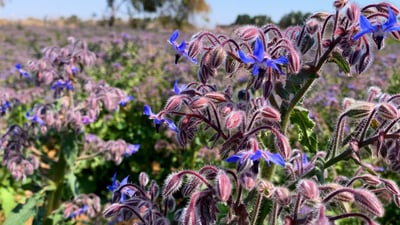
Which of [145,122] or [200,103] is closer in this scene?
[200,103]

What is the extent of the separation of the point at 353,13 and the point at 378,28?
76 millimetres

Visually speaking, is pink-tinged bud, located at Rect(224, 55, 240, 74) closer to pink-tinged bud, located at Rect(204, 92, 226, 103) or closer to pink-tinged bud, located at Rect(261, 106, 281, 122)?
pink-tinged bud, located at Rect(204, 92, 226, 103)

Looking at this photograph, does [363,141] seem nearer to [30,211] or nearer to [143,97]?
[30,211]

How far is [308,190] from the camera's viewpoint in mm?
1241

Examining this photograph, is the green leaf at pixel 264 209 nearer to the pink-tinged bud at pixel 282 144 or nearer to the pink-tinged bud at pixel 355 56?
the pink-tinged bud at pixel 282 144

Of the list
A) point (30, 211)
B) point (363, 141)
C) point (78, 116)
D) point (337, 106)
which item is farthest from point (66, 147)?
point (337, 106)

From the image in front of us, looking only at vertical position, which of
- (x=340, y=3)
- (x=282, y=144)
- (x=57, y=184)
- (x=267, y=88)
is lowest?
(x=57, y=184)

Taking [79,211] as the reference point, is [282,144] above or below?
above

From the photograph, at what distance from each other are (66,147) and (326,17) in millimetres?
2238

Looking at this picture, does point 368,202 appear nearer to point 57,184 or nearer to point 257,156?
point 257,156

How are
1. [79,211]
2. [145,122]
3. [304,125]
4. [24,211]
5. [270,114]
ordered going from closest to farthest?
[270,114] < [304,125] < [24,211] < [79,211] < [145,122]

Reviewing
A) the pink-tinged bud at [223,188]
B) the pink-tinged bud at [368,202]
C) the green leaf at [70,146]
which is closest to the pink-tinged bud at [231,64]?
the pink-tinged bud at [223,188]

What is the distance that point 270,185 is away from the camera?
1.33 m

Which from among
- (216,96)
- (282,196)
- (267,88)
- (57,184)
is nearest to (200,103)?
(216,96)
